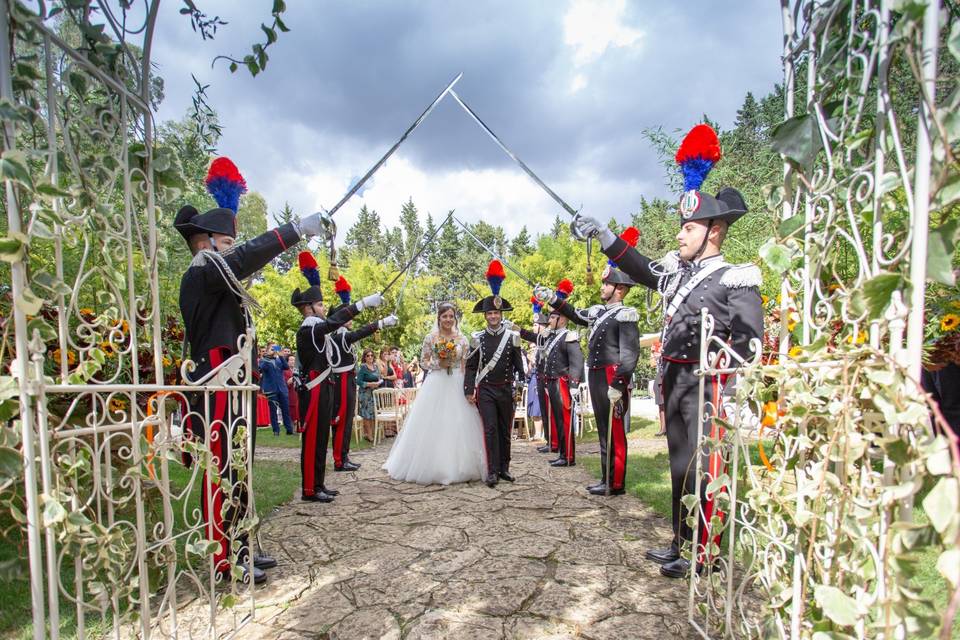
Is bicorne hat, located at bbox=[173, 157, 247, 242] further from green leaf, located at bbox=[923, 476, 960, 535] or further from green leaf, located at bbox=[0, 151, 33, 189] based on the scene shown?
green leaf, located at bbox=[923, 476, 960, 535]

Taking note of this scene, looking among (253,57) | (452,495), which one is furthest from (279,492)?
(253,57)

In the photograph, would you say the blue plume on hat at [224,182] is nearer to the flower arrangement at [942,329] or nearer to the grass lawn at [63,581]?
the grass lawn at [63,581]

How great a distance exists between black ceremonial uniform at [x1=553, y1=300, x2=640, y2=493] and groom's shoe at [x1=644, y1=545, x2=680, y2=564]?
173cm

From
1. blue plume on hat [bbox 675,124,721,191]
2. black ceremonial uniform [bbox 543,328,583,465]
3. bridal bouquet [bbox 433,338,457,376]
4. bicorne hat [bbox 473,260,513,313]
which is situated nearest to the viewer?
blue plume on hat [bbox 675,124,721,191]

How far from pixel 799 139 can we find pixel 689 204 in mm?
1395

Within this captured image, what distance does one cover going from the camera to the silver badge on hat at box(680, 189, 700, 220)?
3.15 meters

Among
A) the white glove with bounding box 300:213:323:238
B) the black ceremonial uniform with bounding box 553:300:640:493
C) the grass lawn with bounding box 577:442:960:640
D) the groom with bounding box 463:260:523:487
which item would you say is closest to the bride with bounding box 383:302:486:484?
the groom with bounding box 463:260:523:487

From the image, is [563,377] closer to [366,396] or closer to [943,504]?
[366,396]

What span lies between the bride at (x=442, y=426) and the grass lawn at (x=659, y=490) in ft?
5.22

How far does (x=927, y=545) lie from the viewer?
4.04ft

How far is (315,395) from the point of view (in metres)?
5.48

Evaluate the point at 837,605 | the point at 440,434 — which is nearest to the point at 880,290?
the point at 837,605

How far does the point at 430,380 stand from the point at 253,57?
14.8 ft

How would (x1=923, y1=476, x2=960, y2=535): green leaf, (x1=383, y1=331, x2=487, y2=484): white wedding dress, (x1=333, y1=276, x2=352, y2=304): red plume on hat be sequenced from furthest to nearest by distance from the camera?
(x1=333, y1=276, x2=352, y2=304): red plume on hat
(x1=383, y1=331, x2=487, y2=484): white wedding dress
(x1=923, y1=476, x2=960, y2=535): green leaf
